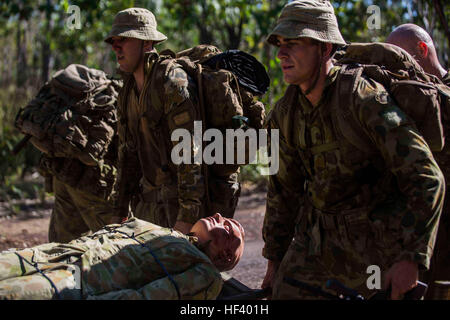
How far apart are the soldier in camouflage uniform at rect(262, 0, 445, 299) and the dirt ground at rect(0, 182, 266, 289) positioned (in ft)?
9.07

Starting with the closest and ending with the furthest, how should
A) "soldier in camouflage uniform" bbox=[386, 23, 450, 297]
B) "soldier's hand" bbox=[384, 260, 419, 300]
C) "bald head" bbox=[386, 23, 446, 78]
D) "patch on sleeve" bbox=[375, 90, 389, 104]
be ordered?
"soldier's hand" bbox=[384, 260, 419, 300]
"patch on sleeve" bbox=[375, 90, 389, 104]
"soldier in camouflage uniform" bbox=[386, 23, 450, 297]
"bald head" bbox=[386, 23, 446, 78]

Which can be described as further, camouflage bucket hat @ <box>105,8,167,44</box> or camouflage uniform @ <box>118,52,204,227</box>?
camouflage bucket hat @ <box>105,8,167,44</box>

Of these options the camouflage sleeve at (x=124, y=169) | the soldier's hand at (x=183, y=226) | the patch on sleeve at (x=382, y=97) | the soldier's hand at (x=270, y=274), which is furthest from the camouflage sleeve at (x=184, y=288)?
the camouflage sleeve at (x=124, y=169)

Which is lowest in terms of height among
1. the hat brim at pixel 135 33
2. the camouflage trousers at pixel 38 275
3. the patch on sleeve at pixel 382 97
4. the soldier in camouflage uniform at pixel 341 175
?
the camouflage trousers at pixel 38 275

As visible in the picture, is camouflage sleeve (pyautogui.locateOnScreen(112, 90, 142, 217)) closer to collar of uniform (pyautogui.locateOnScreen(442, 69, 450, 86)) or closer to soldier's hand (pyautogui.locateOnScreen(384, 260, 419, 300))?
collar of uniform (pyautogui.locateOnScreen(442, 69, 450, 86))

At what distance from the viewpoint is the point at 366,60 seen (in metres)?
3.69

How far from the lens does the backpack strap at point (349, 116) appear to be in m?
3.26

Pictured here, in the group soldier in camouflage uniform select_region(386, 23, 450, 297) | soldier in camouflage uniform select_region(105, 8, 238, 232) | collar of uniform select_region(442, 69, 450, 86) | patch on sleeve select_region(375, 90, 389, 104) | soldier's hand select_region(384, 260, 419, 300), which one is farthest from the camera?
soldier in camouflage uniform select_region(105, 8, 238, 232)

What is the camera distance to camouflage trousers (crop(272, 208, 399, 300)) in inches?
134

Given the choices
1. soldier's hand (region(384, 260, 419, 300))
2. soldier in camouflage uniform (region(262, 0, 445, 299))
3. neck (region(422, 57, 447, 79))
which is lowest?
soldier's hand (region(384, 260, 419, 300))

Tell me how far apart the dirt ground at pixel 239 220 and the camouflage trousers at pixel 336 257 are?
2.71 metres

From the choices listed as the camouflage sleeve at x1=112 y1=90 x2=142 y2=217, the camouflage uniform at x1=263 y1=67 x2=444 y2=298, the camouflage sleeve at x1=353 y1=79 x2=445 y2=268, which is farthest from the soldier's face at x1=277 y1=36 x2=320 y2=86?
the camouflage sleeve at x1=112 y1=90 x2=142 y2=217

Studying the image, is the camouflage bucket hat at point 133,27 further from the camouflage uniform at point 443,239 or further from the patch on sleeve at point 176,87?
the camouflage uniform at point 443,239
